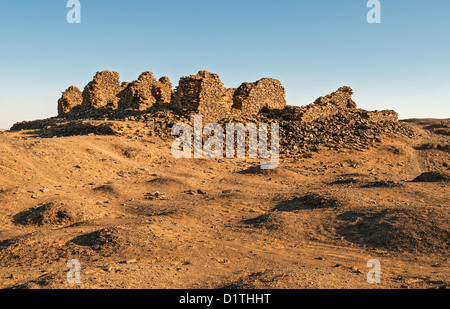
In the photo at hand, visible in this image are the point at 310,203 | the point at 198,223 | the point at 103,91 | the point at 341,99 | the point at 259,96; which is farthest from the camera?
the point at 341,99

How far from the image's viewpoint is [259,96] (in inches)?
827

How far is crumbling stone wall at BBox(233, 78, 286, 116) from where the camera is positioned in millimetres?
20328

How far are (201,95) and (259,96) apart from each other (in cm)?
445

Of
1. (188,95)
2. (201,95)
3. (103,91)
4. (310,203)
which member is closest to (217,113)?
(201,95)

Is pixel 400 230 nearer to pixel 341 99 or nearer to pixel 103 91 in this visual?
pixel 341 99

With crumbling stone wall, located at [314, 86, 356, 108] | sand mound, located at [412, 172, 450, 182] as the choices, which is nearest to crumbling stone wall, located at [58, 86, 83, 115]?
crumbling stone wall, located at [314, 86, 356, 108]

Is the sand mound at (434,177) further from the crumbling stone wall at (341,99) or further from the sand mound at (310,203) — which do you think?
the crumbling stone wall at (341,99)

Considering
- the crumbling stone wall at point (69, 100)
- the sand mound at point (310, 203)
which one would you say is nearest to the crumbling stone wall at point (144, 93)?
the crumbling stone wall at point (69, 100)

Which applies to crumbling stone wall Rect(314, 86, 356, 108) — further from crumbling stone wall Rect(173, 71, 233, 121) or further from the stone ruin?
crumbling stone wall Rect(173, 71, 233, 121)

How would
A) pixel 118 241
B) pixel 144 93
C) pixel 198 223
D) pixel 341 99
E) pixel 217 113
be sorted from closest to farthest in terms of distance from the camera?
pixel 118 241
pixel 198 223
pixel 217 113
pixel 144 93
pixel 341 99

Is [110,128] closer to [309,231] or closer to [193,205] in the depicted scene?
[193,205]

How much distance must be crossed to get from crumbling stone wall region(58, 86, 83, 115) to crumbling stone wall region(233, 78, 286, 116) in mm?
14532

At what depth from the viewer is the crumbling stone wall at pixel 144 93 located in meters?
21.1

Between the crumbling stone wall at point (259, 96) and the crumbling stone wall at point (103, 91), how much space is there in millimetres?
8545
